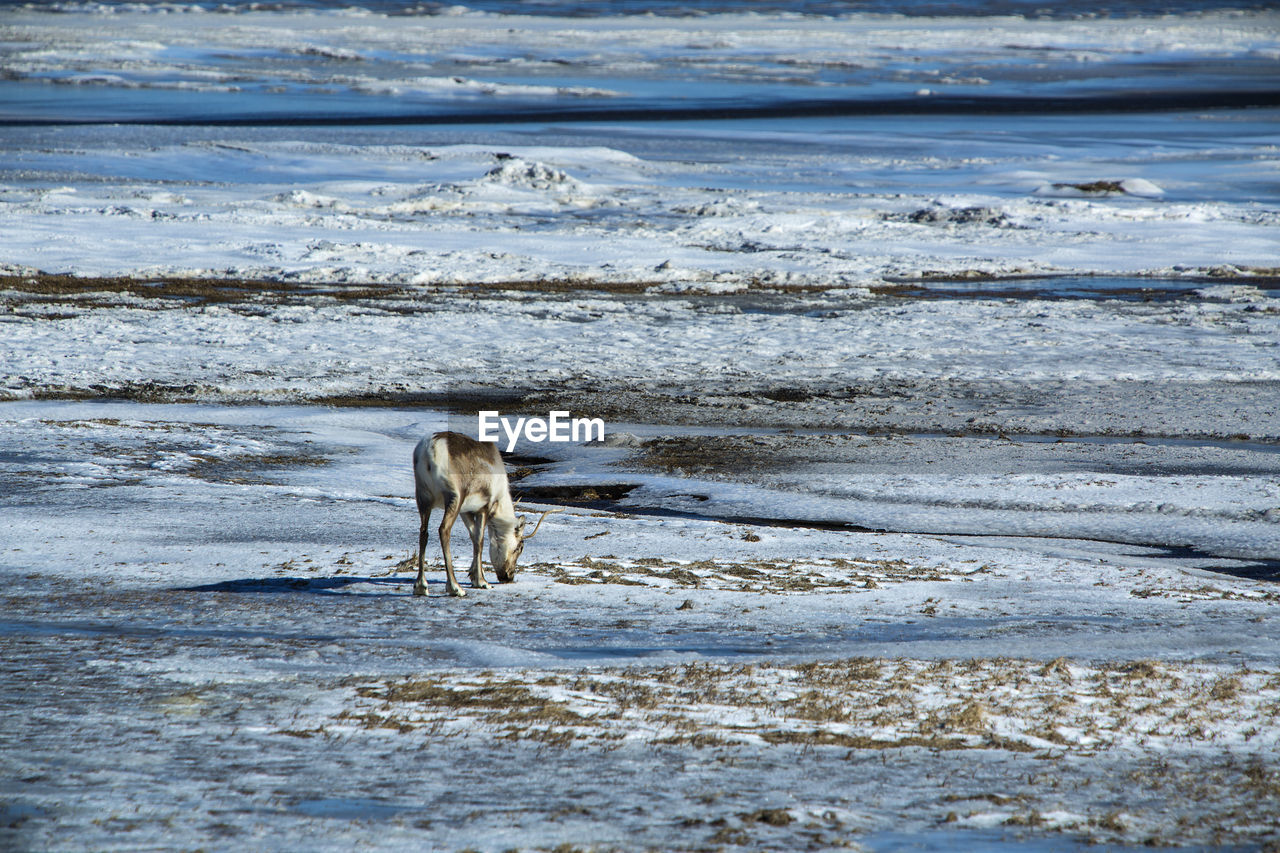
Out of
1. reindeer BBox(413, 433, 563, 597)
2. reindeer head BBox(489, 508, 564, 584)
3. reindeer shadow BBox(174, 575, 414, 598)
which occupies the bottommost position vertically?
reindeer shadow BBox(174, 575, 414, 598)

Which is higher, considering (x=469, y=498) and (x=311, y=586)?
(x=469, y=498)

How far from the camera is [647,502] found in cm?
1077

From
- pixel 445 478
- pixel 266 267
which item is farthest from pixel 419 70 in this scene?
pixel 445 478

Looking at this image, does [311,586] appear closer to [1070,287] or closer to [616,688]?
[616,688]

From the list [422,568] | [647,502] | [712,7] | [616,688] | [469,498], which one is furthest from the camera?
[712,7]

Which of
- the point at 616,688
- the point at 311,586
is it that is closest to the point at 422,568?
the point at 311,586

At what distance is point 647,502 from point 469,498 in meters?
3.49

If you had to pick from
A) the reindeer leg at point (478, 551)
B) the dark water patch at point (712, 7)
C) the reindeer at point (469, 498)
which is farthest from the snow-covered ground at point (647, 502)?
the dark water patch at point (712, 7)

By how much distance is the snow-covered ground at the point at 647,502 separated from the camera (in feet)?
15.1

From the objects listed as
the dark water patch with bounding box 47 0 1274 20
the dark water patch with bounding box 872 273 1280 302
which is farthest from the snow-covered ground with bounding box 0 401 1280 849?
the dark water patch with bounding box 47 0 1274 20

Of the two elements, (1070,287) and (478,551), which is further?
(1070,287)

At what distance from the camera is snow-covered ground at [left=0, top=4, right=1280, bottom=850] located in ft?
15.1

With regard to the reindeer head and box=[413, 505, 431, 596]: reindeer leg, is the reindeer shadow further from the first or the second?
the reindeer head

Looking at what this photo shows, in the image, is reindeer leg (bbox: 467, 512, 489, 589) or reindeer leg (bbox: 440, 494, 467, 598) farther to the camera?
reindeer leg (bbox: 467, 512, 489, 589)
